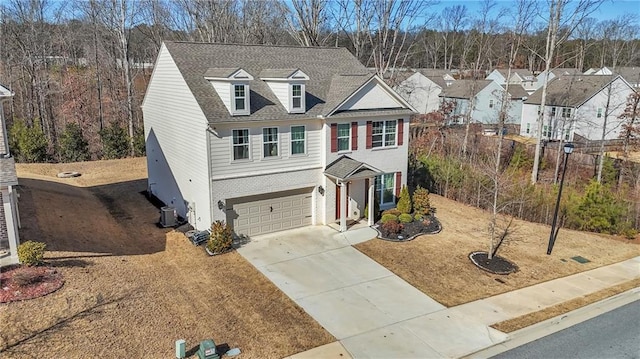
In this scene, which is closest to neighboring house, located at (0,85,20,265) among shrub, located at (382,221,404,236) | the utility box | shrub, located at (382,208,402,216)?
the utility box

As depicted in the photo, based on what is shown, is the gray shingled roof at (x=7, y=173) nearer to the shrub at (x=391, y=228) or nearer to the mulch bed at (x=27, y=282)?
the mulch bed at (x=27, y=282)

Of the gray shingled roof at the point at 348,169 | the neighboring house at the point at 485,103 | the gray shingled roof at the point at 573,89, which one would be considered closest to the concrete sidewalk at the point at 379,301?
the gray shingled roof at the point at 348,169

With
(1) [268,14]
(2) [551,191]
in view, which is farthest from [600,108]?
(1) [268,14]

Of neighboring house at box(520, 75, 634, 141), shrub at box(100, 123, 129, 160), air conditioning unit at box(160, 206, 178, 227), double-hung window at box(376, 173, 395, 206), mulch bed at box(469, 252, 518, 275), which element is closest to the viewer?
mulch bed at box(469, 252, 518, 275)

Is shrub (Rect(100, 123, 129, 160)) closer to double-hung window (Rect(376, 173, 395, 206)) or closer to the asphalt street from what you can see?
double-hung window (Rect(376, 173, 395, 206))

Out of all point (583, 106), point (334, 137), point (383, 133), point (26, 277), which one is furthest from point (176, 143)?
point (583, 106)

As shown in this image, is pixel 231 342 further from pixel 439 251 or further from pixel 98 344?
pixel 439 251
